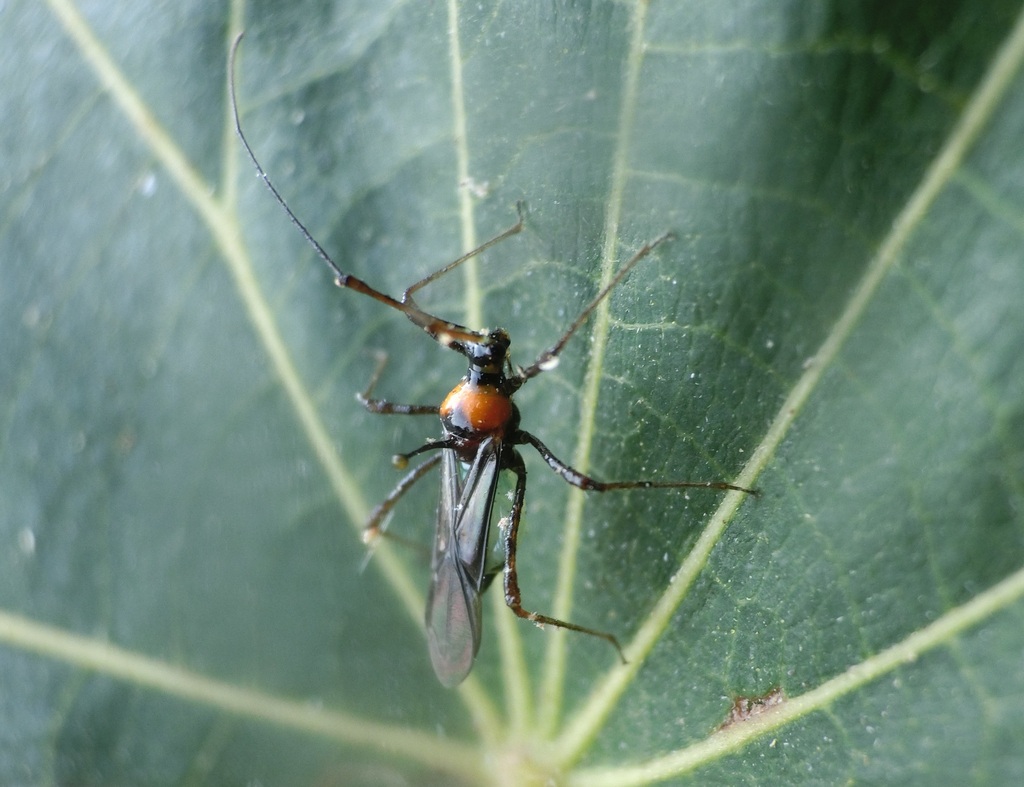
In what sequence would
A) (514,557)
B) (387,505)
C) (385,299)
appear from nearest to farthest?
(385,299)
(514,557)
(387,505)

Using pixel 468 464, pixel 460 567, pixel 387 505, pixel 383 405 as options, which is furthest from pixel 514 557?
pixel 383 405

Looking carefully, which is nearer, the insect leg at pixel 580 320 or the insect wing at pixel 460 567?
the insect leg at pixel 580 320

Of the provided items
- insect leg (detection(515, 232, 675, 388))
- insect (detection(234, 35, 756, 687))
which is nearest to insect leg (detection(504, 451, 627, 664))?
insect (detection(234, 35, 756, 687))

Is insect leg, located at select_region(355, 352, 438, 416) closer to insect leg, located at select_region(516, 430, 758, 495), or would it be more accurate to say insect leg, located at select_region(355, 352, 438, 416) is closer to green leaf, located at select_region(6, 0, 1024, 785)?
green leaf, located at select_region(6, 0, 1024, 785)

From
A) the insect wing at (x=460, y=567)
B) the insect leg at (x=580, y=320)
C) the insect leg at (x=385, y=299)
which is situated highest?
the insect leg at (x=385, y=299)

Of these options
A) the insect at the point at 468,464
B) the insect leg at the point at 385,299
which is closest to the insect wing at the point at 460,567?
the insect at the point at 468,464

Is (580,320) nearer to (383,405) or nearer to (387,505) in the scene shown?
(383,405)

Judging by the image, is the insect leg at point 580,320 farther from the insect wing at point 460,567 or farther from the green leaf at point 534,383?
the insect wing at point 460,567
